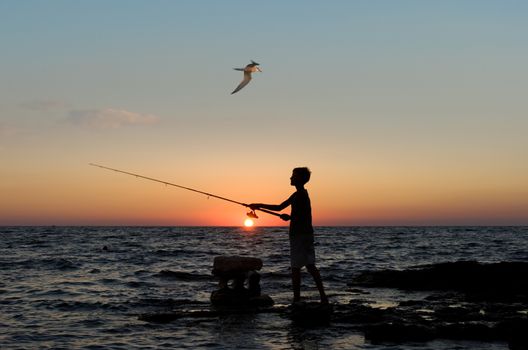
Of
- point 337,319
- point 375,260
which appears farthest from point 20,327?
point 375,260

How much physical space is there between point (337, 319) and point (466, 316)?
2.43m

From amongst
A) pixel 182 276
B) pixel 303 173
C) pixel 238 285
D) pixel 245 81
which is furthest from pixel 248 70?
pixel 182 276

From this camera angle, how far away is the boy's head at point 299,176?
11.1 meters

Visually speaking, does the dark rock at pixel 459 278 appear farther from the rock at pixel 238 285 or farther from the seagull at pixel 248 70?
the seagull at pixel 248 70

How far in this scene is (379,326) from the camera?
9.60m

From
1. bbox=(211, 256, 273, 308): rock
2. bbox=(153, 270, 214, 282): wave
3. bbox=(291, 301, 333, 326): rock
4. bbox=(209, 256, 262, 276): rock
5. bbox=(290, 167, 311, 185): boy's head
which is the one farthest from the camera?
bbox=(153, 270, 214, 282): wave

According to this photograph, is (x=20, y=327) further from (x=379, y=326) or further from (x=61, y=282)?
(x=61, y=282)

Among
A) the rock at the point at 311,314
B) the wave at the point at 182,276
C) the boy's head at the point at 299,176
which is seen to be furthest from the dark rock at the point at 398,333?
the wave at the point at 182,276

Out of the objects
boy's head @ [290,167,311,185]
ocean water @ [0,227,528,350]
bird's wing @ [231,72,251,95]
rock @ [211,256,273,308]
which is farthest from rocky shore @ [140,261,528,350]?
bird's wing @ [231,72,251,95]

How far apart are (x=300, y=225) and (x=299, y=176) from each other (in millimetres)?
892

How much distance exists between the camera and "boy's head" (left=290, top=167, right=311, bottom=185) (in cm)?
1114

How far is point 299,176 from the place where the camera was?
11156 mm

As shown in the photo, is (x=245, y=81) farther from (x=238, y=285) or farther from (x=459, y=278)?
(x=459, y=278)

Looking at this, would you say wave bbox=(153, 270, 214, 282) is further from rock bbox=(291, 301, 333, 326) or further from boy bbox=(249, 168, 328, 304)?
rock bbox=(291, 301, 333, 326)
